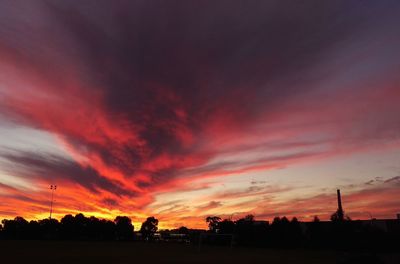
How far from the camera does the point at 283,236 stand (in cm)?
5916

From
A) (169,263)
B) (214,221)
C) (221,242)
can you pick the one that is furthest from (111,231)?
(169,263)

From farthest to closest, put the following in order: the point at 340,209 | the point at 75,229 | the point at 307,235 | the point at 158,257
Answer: the point at 75,229, the point at 340,209, the point at 307,235, the point at 158,257

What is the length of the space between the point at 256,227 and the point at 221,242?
1111cm

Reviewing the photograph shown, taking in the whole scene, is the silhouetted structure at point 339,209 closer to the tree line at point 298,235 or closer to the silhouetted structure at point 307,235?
the silhouetted structure at point 307,235

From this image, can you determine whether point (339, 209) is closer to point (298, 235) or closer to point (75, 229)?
point (298, 235)

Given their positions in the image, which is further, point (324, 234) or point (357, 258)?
point (324, 234)

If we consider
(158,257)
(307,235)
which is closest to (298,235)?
(307,235)

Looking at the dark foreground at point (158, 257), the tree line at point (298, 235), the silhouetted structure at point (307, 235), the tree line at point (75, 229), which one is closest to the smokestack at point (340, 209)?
the silhouetted structure at point (307, 235)

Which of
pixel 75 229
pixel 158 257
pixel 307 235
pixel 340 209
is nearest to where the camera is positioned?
pixel 158 257

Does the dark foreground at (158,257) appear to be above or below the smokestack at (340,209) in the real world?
below

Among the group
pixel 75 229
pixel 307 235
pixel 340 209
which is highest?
pixel 340 209

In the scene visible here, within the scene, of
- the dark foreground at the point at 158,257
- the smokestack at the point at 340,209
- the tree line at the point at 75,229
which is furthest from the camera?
the tree line at the point at 75,229

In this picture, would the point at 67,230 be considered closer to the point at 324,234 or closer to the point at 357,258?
the point at 324,234

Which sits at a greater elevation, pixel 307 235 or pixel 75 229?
pixel 75 229
